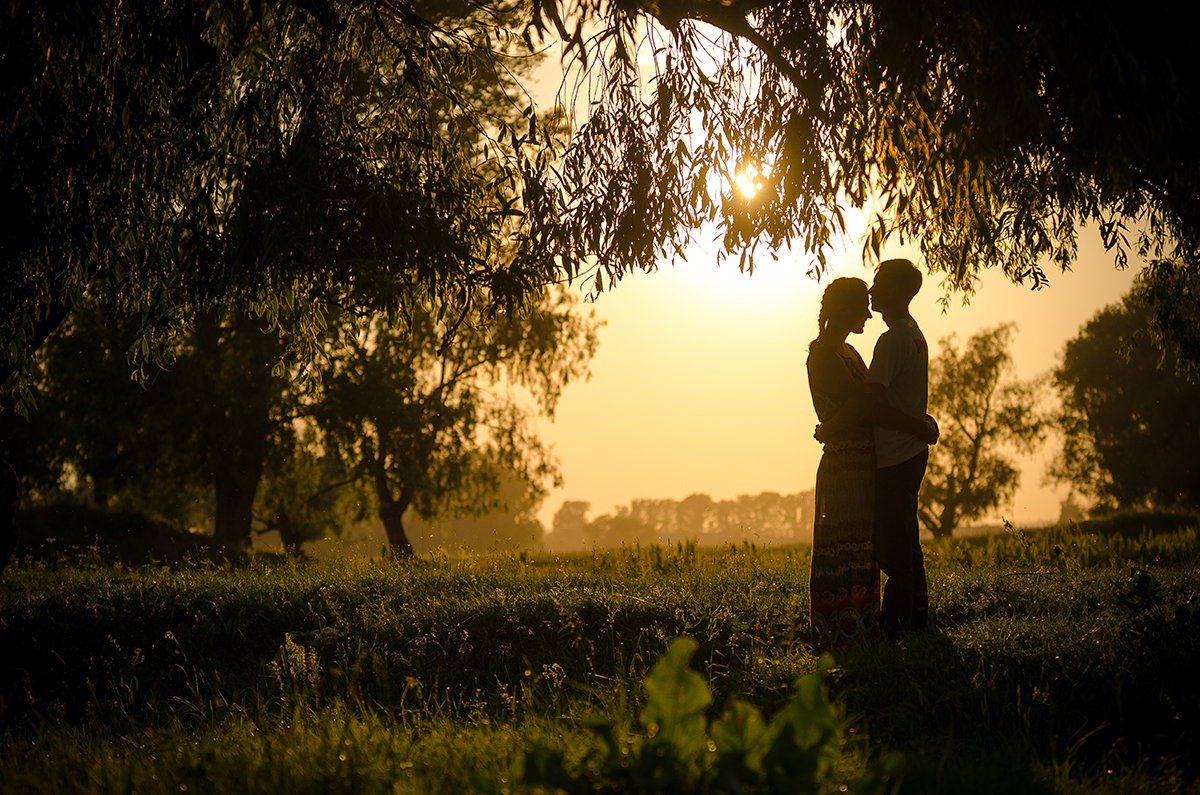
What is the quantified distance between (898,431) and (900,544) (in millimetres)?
748

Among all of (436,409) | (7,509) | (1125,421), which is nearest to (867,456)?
(7,509)

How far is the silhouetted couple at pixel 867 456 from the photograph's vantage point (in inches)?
212

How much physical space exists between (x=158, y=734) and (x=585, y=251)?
4.83 metres

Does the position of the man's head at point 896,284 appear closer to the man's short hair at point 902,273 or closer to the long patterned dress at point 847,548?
the man's short hair at point 902,273

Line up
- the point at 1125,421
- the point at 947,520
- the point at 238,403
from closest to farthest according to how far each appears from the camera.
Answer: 1. the point at 238,403
2. the point at 1125,421
3. the point at 947,520

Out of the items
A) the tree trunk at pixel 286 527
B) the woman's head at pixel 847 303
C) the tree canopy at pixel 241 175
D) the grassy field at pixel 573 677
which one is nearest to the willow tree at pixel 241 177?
the tree canopy at pixel 241 175

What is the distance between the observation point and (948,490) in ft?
133

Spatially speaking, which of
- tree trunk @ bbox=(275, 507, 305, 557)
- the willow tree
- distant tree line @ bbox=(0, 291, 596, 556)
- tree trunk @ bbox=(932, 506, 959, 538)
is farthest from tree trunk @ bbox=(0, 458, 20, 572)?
tree trunk @ bbox=(932, 506, 959, 538)

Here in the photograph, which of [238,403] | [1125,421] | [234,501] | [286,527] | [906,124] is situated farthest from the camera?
[1125,421]

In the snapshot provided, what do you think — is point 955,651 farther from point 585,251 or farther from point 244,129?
point 244,129

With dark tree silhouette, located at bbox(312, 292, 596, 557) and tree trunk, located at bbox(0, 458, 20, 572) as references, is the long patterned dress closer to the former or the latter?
tree trunk, located at bbox(0, 458, 20, 572)

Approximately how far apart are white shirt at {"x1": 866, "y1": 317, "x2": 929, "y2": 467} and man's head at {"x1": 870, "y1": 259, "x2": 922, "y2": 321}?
130 mm

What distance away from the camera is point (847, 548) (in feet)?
17.8

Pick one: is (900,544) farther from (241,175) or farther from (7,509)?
(7,509)
